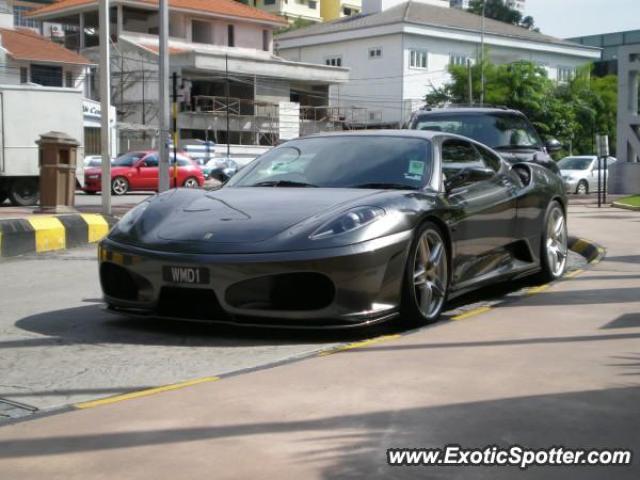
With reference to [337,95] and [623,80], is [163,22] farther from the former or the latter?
[337,95]

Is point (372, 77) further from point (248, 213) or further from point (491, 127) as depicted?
point (248, 213)

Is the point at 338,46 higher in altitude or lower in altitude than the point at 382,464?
higher

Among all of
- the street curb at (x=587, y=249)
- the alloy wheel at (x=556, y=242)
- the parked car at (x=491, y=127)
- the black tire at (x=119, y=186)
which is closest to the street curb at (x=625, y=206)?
the parked car at (x=491, y=127)

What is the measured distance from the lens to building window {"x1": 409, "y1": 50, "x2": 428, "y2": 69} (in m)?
67.8

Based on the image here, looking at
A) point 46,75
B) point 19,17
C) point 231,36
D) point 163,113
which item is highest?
point 19,17

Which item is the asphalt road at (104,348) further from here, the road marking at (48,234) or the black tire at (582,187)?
the black tire at (582,187)

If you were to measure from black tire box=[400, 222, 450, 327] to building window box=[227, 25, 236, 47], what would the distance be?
200ft

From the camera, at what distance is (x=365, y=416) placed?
3746 millimetres

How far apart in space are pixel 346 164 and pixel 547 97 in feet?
176

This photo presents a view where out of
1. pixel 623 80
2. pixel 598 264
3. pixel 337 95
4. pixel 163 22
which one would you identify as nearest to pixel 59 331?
pixel 598 264

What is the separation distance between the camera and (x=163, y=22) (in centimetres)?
2259

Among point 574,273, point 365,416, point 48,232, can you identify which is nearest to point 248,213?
point 365,416

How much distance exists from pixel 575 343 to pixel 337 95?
213 ft

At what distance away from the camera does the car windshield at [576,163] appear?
104ft
